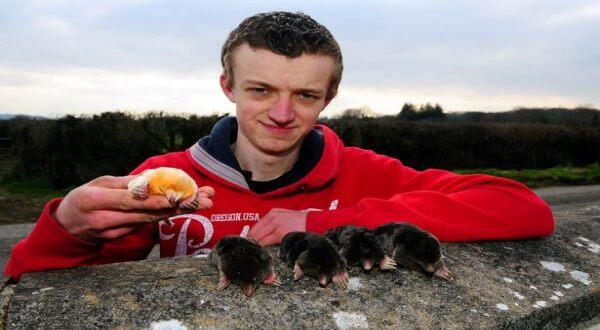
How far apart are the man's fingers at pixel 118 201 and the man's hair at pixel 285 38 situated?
5.19 feet

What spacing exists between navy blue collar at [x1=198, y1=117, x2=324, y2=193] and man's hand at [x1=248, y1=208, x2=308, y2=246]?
958mm

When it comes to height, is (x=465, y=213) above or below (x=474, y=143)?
above

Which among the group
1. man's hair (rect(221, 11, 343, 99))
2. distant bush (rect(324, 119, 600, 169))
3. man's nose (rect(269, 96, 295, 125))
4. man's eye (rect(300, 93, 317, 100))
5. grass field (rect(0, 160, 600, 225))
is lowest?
grass field (rect(0, 160, 600, 225))

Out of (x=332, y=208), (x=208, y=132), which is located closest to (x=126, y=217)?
(x=332, y=208)

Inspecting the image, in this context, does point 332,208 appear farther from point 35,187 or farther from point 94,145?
point 35,187

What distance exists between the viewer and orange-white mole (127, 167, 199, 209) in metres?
2.04

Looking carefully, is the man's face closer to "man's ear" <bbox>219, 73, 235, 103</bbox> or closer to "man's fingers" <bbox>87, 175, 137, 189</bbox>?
"man's ear" <bbox>219, 73, 235, 103</bbox>

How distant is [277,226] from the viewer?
2.98 metres

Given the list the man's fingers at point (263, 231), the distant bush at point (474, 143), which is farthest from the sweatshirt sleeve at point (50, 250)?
the distant bush at point (474, 143)

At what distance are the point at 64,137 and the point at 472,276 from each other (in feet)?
49.0

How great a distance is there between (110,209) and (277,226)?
101cm

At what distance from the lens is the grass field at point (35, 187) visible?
12.5 metres

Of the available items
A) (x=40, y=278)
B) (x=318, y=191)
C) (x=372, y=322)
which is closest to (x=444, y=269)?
(x=372, y=322)

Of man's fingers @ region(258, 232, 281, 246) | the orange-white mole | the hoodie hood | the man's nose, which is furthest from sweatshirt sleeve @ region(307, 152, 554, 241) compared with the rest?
the orange-white mole
